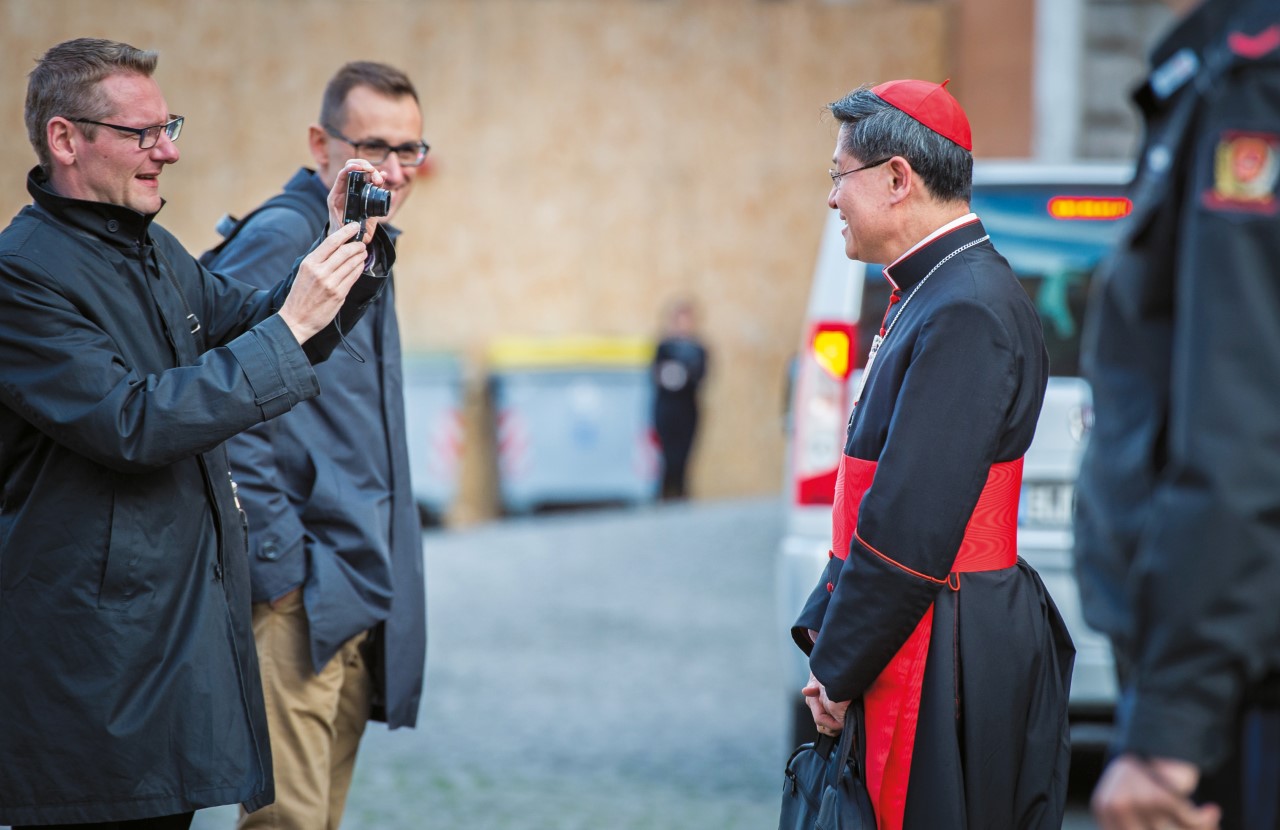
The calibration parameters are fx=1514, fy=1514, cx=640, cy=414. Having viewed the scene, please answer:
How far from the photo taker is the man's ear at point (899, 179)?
275cm

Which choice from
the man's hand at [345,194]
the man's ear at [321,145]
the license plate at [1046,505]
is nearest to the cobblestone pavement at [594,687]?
the license plate at [1046,505]

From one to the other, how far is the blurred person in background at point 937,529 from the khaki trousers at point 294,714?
4.01 ft

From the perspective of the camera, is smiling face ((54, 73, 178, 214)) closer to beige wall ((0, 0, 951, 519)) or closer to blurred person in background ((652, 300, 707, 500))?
blurred person in background ((652, 300, 707, 500))

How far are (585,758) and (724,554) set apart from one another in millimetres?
4122

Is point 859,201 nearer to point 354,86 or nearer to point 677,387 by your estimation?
point 354,86

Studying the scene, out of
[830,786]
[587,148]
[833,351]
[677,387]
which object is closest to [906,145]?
[830,786]

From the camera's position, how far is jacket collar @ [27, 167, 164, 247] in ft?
8.79

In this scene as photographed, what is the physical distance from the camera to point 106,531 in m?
2.59

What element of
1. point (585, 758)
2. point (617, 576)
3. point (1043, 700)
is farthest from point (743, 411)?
point (1043, 700)

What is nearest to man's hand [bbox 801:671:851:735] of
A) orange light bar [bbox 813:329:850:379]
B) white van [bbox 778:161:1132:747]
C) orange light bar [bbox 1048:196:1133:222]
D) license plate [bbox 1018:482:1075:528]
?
white van [bbox 778:161:1132:747]

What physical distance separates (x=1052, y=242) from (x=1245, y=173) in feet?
10.2

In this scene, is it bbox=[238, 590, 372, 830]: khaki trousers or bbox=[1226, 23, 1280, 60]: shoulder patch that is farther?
bbox=[238, 590, 372, 830]: khaki trousers

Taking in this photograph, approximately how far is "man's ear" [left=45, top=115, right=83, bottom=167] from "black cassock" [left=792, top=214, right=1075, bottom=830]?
58.8 inches

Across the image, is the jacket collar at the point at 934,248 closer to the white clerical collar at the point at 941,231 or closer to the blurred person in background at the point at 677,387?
the white clerical collar at the point at 941,231
